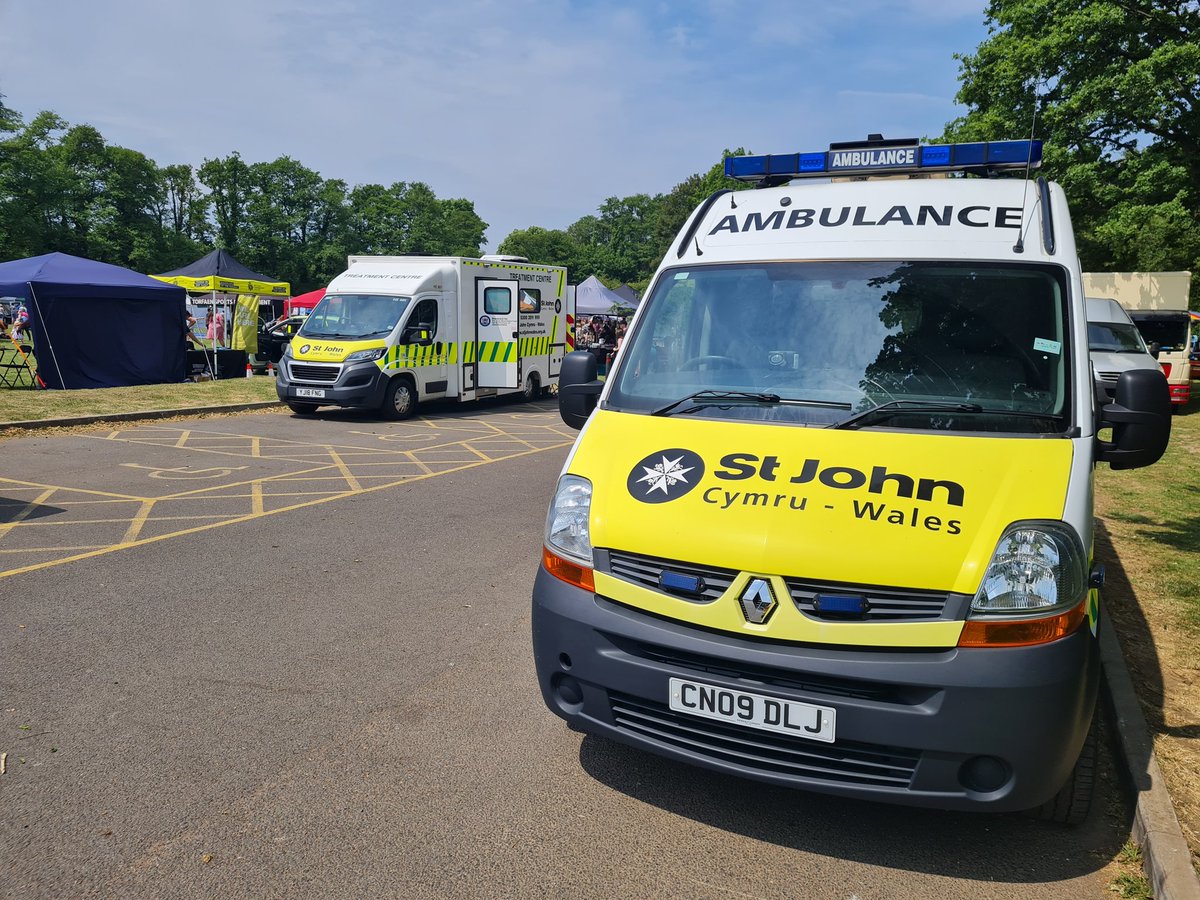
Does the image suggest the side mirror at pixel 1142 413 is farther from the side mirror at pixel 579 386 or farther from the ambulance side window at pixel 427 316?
the ambulance side window at pixel 427 316

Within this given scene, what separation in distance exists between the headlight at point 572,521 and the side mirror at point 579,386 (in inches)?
38.9

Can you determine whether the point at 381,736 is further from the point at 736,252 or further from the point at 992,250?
the point at 992,250

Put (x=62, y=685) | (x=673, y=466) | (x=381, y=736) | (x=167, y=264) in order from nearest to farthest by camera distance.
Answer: (x=673, y=466), (x=381, y=736), (x=62, y=685), (x=167, y=264)

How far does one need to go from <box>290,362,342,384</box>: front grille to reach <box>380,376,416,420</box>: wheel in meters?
0.90

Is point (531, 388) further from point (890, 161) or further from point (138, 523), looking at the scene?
point (890, 161)

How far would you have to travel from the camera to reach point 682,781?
3.55 m

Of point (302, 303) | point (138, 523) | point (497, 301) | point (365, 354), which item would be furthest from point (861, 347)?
point (302, 303)

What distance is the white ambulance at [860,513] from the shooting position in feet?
9.14

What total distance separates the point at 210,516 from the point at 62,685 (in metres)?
3.72

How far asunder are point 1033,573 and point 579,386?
2309 millimetres

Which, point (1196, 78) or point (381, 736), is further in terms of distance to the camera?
point (1196, 78)

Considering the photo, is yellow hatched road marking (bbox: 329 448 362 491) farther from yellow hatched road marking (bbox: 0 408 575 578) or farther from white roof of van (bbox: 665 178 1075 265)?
white roof of van (bbox: 665 178 1075 265)

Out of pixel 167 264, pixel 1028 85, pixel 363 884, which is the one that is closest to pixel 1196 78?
pixel 1028 85

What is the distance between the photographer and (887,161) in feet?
16.7
